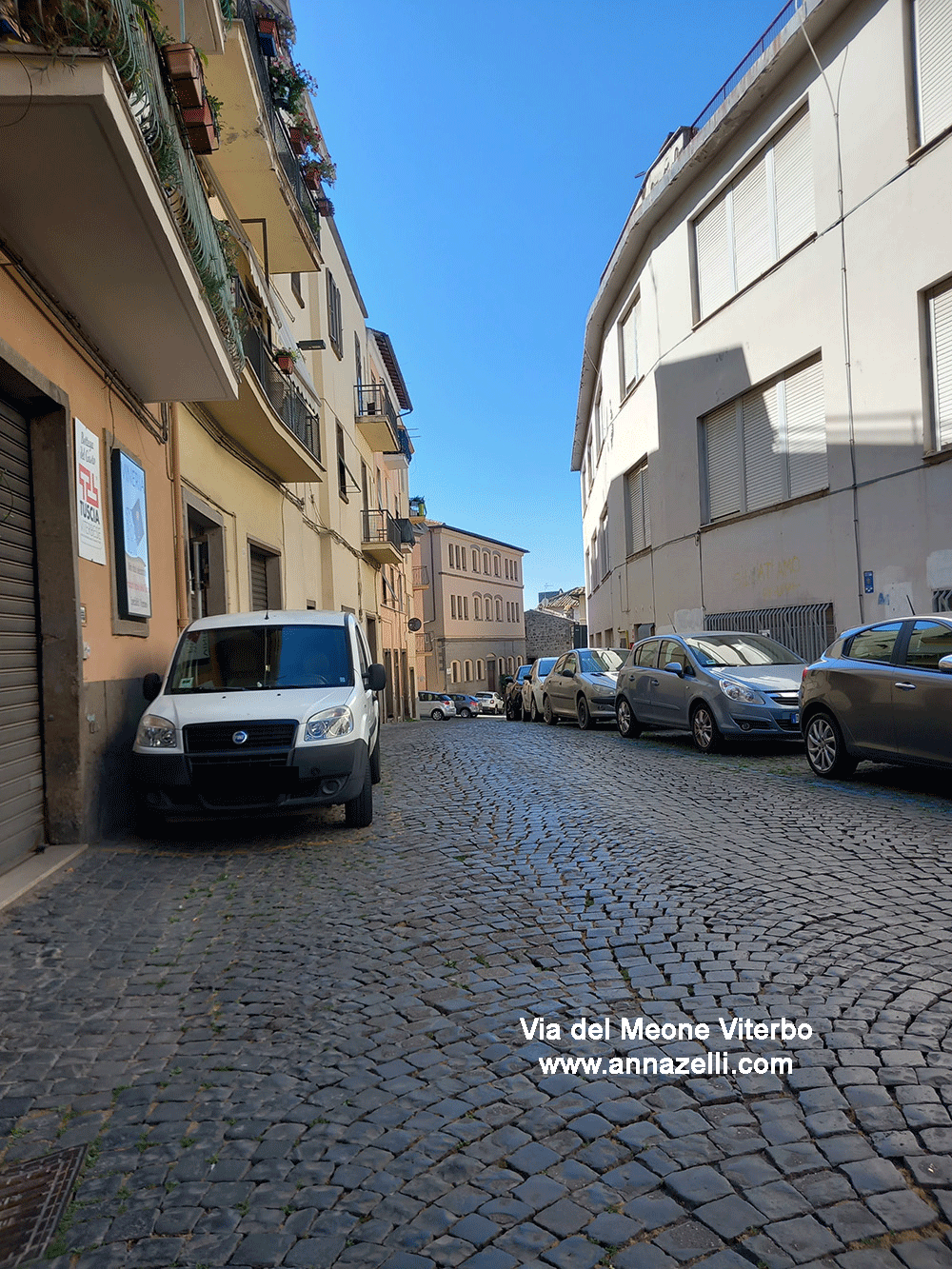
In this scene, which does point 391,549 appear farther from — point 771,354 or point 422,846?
point 422,846

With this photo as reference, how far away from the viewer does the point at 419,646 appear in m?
58.5

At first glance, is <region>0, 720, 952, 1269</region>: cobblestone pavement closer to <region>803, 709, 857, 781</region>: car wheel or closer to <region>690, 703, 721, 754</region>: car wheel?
<region>803, 709, 857, 781</region>: car wheel

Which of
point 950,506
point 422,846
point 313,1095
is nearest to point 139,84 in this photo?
point 422,846

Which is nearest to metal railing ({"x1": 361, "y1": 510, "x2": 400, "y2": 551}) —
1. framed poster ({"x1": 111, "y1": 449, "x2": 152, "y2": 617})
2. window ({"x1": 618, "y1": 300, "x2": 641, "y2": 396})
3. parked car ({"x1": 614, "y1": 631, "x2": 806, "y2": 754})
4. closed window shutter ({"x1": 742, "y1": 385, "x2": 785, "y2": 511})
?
window ({"x1": 618, "y1": 300, "x2": 641, "y2": 396})

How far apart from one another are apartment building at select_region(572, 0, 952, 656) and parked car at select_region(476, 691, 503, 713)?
32.1 m

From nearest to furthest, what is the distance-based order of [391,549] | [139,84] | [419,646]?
[139,84] < [391,549] < [419,646]

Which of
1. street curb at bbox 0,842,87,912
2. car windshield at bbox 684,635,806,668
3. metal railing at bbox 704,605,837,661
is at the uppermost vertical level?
metal railing at bbox 704,605,837,661

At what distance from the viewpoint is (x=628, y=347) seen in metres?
25.5

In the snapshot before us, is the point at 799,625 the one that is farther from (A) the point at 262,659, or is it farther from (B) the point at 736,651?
(A) the point at 262,659

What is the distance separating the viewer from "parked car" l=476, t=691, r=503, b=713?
55.5 meters

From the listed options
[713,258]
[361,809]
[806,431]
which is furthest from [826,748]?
[713,258]

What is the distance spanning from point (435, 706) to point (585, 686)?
27937 millimetres

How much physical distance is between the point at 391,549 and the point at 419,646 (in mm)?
28967

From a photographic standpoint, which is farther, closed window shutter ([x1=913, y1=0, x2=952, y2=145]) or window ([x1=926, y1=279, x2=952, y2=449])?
window ([x1=926, y1=279, x2=952, y2=449])
